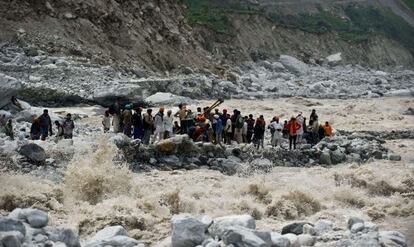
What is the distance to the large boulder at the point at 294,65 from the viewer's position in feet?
205

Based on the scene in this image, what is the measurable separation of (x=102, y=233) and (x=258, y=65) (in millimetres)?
50193

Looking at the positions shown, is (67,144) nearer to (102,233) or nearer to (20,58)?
(102,233)

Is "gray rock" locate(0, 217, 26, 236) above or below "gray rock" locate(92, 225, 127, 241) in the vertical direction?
above

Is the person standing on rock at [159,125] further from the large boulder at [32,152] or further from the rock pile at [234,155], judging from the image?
the large boulder at [32,152]

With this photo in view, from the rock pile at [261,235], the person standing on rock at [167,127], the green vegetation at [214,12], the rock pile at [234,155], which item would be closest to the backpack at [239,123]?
the rock pile at [234,155]

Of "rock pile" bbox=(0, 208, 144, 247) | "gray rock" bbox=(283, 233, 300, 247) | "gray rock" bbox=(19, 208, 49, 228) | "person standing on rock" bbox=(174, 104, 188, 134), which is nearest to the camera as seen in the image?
"rock pile" bbox=(0, 208, 144, 247)

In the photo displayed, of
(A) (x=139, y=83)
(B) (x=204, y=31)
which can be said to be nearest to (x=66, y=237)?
(A) (x=139, y=83)

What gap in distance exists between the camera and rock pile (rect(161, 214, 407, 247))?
10.4 metres

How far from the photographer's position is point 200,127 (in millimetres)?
20578

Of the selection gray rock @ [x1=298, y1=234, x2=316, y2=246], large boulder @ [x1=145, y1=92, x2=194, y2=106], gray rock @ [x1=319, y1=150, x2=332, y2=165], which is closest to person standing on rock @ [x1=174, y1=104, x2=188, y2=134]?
gray rock @ [x1=319, y1=150, x2=332, y2=165]

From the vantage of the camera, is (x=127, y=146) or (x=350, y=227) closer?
(x=350, y=227)

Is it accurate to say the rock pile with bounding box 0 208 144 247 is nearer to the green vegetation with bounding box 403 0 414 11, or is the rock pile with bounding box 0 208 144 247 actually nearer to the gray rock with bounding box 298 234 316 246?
the gray rock with bounding box 298 234 316 246

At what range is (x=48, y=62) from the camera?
33031 millimetres

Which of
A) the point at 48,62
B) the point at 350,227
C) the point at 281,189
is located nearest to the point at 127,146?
the point at 281,189
